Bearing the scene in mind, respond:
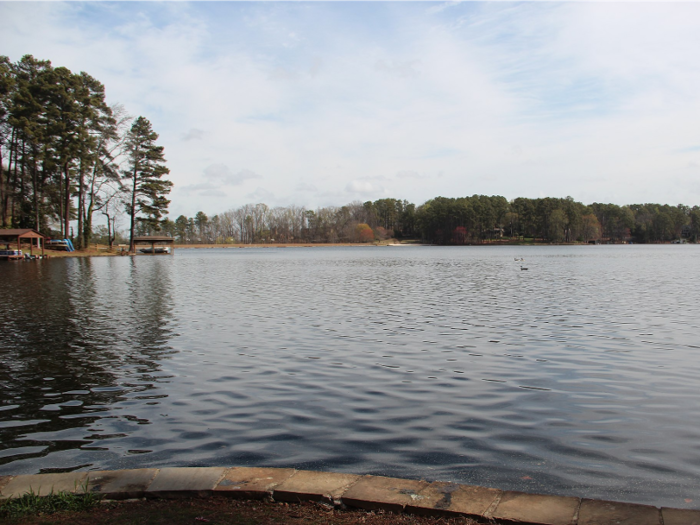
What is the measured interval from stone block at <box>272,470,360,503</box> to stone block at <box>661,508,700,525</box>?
2.43 meters

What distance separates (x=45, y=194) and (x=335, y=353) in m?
67.4

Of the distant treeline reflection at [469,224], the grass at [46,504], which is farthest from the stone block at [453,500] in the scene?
the distant treeline reflection at [469,224]

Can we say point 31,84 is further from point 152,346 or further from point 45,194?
point 152,346

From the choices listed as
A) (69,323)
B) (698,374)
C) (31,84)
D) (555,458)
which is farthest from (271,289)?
(31,84)

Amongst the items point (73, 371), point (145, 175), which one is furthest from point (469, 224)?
point (73, 371)

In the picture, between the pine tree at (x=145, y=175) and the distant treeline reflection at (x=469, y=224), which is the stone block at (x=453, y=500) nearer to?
the pine tree at (x=145, y=175)

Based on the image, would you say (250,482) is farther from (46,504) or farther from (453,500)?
(453,500)

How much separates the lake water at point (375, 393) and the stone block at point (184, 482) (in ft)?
2.47

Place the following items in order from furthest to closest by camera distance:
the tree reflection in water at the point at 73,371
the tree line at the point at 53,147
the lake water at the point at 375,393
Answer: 1. the tree line at the point at 53,147
2. the tree reflection in water at the point at 73,371
3. the lake water at the point at 375,393

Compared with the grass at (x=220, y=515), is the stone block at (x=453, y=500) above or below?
above

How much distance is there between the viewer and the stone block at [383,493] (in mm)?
4258

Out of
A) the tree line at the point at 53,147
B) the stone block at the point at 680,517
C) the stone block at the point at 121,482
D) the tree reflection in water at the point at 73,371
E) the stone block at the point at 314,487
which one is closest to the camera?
the stone block at the point at 680,517

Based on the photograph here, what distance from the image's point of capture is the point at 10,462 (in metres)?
5.74

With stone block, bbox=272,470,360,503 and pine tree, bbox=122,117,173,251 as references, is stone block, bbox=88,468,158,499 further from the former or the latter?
pine tree, bbox=122,117,173,251
